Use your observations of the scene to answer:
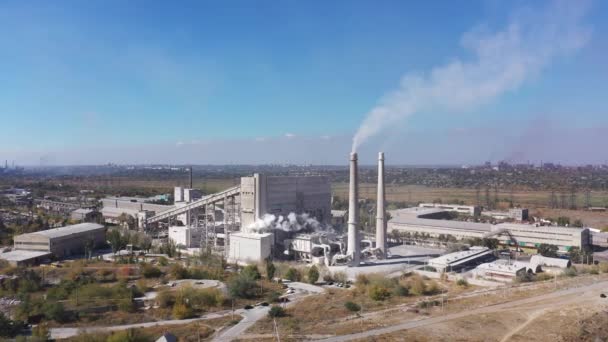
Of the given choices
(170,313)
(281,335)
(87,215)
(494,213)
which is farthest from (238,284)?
(494,213)

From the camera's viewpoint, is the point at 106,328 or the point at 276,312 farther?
the point at 276,312

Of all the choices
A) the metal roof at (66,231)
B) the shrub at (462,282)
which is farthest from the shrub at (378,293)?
the metal roof at (66,231)

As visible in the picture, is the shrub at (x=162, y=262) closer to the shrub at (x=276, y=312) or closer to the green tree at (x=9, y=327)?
the green tree at (x=9, y=327)

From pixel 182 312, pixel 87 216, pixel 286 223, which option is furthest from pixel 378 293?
pixel 87 216

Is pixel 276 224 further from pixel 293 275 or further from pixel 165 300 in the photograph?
pixel 165 300

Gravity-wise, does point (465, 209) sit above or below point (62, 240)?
above

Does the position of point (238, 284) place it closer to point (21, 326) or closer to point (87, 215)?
point (21, 326)

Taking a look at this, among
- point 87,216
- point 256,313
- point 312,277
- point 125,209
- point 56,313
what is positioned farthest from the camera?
point 125,209

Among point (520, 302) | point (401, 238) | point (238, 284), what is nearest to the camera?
point (520, 302)
